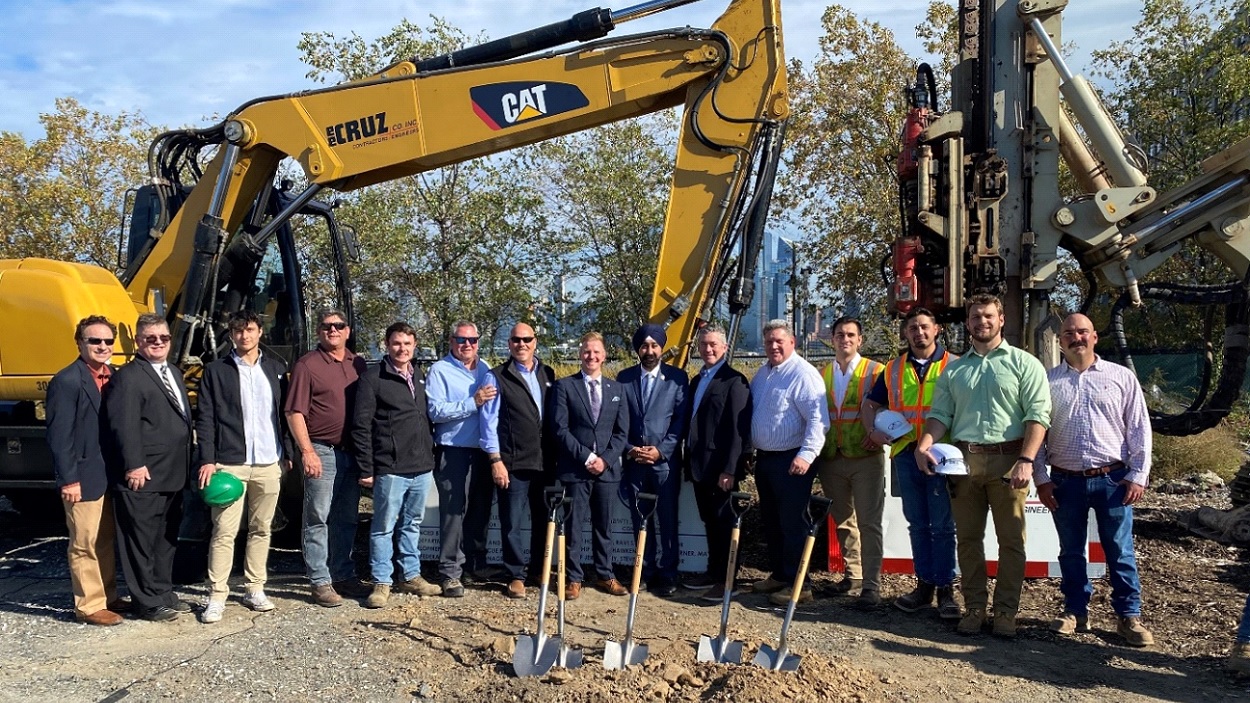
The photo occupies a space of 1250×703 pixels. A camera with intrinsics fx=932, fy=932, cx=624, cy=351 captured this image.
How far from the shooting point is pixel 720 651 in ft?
15.4

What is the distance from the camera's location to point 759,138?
256 inches

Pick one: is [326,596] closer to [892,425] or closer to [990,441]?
[892,425]

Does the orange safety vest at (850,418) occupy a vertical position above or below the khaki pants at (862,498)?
above

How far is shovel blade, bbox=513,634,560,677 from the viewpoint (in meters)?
4.51

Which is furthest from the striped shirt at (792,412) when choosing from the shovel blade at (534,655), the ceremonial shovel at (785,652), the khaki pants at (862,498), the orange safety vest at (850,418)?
the shovel blade at (534,655)

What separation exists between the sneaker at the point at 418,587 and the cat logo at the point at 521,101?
3.17 meters

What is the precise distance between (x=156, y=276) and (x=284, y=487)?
6.42 ft

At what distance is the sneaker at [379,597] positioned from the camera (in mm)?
5809

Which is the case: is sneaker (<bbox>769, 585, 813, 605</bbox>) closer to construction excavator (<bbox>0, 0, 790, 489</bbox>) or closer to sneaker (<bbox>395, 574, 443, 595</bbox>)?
construction excavator (<bbox>0, 0, 790, 489</bbox>)

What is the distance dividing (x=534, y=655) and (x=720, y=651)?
0.93 meters

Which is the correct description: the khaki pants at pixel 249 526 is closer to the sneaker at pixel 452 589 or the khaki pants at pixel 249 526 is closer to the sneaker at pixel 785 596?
the sneaker at pixel 452 589

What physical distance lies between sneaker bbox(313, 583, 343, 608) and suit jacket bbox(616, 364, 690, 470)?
203cm

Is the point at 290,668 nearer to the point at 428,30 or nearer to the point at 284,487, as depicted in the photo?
the point at 284,487

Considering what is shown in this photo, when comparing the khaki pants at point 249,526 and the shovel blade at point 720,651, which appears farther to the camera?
the khaki pants at point 249,526
